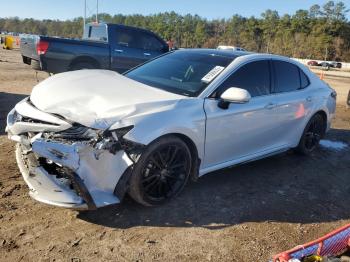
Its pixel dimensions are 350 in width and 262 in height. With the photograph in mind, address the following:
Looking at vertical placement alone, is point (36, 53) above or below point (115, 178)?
above

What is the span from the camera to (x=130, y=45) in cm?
1178

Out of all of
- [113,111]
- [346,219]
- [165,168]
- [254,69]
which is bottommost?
[346,219]

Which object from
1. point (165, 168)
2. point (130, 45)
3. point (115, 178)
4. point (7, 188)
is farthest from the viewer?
point (130, 45)

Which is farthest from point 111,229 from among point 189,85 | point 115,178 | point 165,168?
point 189,85

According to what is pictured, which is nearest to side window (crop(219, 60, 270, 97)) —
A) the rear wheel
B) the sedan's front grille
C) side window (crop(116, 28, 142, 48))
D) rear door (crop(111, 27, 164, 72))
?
the rear wheel

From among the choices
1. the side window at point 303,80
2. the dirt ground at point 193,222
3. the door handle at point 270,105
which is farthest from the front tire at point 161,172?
the side window at point 303,80

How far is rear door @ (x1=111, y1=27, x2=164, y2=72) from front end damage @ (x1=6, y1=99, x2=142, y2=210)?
7638 mm

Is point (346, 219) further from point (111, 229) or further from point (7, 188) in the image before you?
point (7, 188)

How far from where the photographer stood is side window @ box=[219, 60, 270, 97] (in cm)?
502

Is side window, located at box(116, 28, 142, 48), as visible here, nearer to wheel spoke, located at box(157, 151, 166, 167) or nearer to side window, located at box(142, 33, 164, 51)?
side window, located at box(142, 33, 164, 51)

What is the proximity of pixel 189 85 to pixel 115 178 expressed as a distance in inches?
60.7

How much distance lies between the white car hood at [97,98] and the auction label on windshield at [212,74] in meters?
0.49

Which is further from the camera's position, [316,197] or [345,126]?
[345,126]

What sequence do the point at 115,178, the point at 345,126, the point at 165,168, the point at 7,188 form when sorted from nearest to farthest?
the point at 115,178
the point at 165,168
the point at 7,188
the point at 345,126
